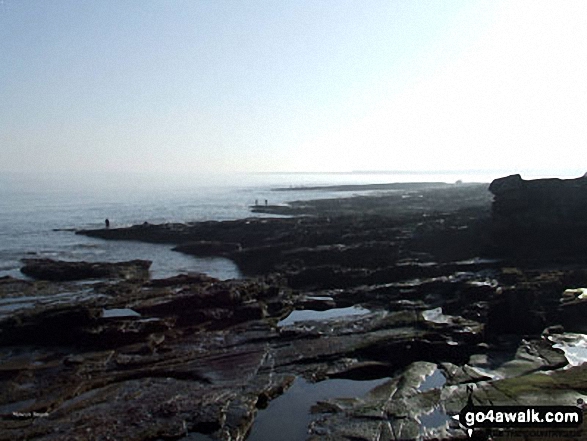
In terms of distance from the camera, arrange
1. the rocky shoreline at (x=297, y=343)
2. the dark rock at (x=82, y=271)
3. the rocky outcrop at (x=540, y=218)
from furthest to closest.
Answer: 1. the rocky outcrop at (x=540, y=218)
2. the dark rock at (x=82, y=271)
3. the rocky shoreline at (x=297, y=343)

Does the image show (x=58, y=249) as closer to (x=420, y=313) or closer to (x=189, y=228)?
(x=189, y=228)

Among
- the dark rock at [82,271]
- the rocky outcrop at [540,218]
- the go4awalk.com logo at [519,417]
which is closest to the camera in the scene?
the go4awalk.com logo at [519,417]

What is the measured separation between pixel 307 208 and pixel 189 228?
3335 centimetres

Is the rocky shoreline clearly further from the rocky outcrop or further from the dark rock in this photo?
the rocky outcrop

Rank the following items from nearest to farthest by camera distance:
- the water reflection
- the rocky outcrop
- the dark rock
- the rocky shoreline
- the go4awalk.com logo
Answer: the go4awalk.com logo, the water reflection, the rocky shoreline, the dark rock, the rocky outcrop

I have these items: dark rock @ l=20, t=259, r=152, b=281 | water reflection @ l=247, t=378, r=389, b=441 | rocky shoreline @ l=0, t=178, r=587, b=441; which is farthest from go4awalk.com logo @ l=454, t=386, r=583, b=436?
dark rock @ l=20, t=259, r=152, b=281

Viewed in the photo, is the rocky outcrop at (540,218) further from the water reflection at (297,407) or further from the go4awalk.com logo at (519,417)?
the go4awalk.com logo at (519,417)

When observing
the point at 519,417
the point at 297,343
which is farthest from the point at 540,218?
the point at 519,417

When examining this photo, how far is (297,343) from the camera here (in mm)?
21781

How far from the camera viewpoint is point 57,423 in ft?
49.1

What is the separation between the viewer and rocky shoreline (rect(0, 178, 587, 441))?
50.1 feet

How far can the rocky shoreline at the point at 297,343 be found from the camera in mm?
15266

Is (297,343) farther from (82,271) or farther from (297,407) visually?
(82,271)

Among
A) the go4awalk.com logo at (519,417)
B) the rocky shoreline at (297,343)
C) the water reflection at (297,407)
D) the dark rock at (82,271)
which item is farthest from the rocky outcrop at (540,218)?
the dark rock at (82,271)
